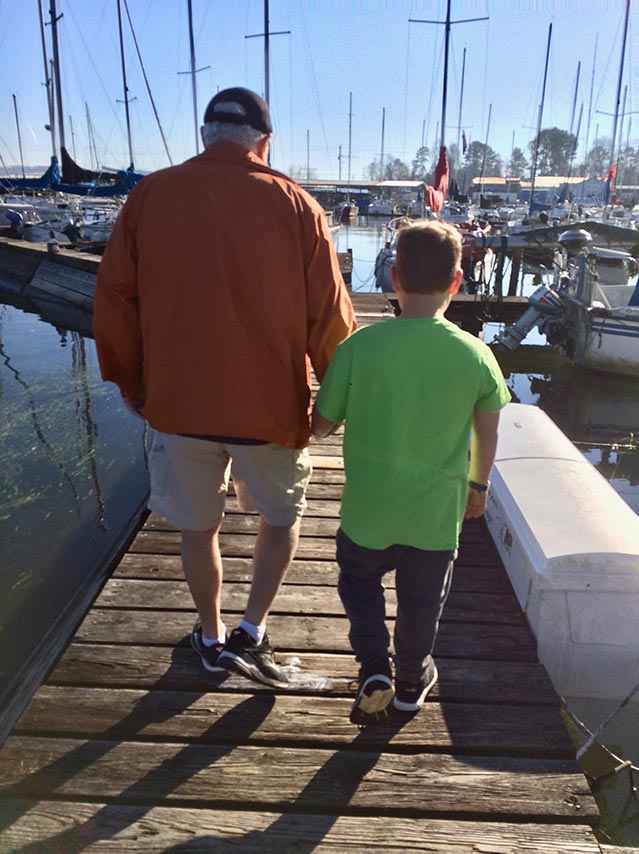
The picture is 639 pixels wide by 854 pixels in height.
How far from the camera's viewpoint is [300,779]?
183 centimetres

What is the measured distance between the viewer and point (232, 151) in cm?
180

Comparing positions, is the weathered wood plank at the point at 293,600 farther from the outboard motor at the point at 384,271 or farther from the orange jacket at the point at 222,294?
the outboard motor at the point at 384,271

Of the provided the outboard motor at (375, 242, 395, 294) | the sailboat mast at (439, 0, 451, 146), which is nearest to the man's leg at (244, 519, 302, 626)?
the outboard motor at (375, 242, 395, 294)

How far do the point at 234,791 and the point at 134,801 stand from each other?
0.89 feet

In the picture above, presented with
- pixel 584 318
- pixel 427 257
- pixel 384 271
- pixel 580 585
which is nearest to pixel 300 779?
pixel 580 585

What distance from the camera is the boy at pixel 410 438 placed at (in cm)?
172

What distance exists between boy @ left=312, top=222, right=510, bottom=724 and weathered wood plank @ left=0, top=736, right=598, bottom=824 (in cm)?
20

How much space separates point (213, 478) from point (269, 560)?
1.11 ft

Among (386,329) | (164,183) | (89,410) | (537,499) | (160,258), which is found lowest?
(89,410)

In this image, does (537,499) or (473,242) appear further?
(473,242)

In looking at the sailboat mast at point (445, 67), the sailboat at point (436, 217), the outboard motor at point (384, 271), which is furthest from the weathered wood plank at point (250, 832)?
the sailboat mast at point (445, 67)

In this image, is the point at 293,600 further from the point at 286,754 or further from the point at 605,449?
the point at 605,449

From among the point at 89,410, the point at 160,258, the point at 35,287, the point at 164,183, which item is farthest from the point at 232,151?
the point at 35,287

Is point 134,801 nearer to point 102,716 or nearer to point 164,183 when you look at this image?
point 102,716
